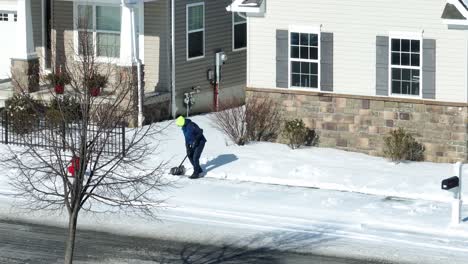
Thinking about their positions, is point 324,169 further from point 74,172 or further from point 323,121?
point 74,172

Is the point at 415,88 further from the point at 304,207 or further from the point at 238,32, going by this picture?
the point at 238,32

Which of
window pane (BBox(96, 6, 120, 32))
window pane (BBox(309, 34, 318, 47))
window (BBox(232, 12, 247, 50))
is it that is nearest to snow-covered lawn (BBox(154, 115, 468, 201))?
window pane (BBox(309, 34, 318, 47))

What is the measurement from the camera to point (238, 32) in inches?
1476

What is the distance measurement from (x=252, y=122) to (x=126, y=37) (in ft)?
14.9

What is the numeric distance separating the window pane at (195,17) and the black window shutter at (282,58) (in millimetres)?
4789

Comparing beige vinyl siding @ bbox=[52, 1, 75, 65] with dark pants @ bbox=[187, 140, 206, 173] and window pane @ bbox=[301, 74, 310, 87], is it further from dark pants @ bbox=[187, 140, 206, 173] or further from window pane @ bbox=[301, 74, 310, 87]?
dark pants @ bbox=[187, 140, 206, 173]

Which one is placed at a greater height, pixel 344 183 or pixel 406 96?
pixel 406 96

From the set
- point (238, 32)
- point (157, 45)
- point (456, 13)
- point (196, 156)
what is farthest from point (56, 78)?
point (456, 13)

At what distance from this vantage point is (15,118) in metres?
31.8

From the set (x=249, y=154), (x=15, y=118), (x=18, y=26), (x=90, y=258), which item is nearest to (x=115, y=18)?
(x=18, y=26)

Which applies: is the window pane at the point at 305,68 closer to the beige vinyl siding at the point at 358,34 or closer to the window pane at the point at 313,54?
the window pane at the point at 313,54

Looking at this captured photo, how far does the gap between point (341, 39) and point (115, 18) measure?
24.3ft

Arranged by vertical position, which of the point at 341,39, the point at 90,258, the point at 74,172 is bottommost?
the point at 90,258

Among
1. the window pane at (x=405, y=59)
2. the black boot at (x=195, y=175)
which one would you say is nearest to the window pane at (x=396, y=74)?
the window pane at (x=405, y=59)
